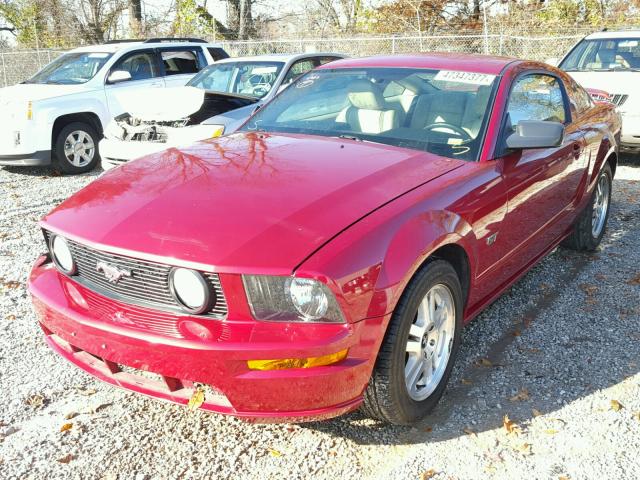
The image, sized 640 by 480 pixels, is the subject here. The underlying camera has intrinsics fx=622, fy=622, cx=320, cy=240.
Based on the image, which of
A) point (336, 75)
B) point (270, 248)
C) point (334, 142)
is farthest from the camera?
point (336, 75)

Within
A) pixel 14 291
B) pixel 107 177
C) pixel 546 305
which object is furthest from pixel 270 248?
pixel 14 291

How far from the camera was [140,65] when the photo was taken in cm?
939

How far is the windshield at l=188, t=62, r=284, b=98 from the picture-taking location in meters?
8.18

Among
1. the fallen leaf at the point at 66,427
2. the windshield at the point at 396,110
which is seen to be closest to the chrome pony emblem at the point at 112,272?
the fallen leaf at the point at 66,427

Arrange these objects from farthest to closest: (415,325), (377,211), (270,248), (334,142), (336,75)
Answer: (336,75), (334,142), (415,325), (377,211), (270,248)

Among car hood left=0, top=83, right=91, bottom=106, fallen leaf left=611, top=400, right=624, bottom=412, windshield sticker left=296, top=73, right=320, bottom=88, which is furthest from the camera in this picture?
car hood left=0, top=83, right=91, bottom=106

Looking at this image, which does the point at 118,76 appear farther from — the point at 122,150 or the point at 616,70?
the point at 616,70

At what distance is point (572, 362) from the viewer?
138 inches

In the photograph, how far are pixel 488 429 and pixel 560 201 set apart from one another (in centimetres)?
197

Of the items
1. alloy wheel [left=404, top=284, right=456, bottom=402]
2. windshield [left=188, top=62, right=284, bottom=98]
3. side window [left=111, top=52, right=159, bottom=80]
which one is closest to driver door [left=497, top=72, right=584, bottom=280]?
alloy wheel [left=404, top=284, right=456, bottom=402]

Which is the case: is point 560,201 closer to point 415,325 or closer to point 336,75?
point 336,75

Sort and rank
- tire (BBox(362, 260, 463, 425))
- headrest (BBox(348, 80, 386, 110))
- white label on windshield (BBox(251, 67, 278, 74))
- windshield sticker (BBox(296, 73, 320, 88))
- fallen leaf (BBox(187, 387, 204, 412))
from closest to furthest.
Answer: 1. fallen leaf (BBox(187, 387, 204, 412))
2. tire (BBox(362, 260, 463, 425))
3. headrest (BBox(348, 80, 386, 110))
4. windshield sticker (BBox(296, 73, 320, 88))
5. white label on windshield (BBox(251, 67, 278, 74))

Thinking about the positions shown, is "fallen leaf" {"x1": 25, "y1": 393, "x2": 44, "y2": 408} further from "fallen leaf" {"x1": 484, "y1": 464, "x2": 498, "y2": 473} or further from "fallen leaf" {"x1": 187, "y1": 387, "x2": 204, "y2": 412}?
"fallen leaf" {"x1": 484, "y1": 464, "x2": 498, "y2": 473}

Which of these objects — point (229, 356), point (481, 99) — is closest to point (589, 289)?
point (481, 99)
